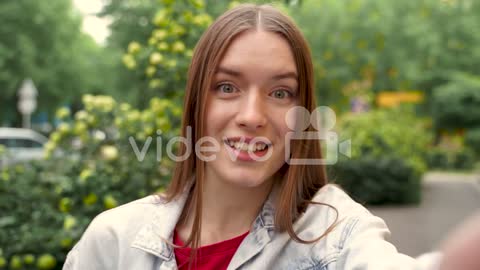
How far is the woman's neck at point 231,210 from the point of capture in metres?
1.79

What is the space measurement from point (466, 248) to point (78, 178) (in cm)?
396

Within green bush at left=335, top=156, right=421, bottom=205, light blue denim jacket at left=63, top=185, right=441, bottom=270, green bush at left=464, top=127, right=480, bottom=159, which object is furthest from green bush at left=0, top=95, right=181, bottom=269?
green bush at left=464, top=127, right=480, bottom=159

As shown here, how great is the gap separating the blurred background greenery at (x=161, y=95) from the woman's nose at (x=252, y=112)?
737 millimetres

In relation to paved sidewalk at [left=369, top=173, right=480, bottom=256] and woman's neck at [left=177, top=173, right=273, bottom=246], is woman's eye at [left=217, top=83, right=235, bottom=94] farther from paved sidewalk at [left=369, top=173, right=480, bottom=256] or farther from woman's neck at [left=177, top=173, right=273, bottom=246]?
paved sidewalk at [left=369, top=173, right=480, bottom=256]

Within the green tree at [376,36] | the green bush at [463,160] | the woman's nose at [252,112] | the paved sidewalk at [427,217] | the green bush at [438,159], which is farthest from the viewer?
the green bush at [438,159]

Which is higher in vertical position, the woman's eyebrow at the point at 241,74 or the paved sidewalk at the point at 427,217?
the woman's eyebrow at the point at 241,74

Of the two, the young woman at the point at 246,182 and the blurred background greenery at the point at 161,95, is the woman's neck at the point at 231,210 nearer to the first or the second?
the young woman at the point at 246,182

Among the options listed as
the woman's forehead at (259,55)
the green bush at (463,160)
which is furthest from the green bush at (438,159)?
the woman's forehead at (259,55)

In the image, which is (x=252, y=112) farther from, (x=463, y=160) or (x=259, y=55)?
(x=463, y=160)

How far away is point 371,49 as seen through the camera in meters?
26.0

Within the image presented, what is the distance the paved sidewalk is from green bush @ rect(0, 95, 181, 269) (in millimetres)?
3353

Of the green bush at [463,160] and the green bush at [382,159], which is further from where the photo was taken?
the green bush at [463,160]

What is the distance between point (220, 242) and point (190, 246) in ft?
0.25

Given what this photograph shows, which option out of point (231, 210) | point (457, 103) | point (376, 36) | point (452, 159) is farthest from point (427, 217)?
point (452, 159)
